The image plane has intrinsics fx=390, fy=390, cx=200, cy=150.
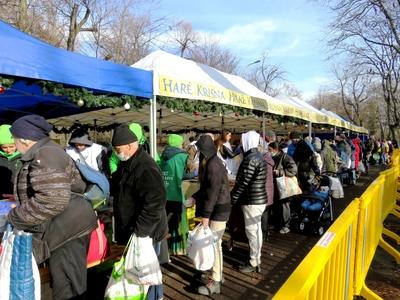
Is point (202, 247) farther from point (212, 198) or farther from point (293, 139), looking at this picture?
point (293, 139)

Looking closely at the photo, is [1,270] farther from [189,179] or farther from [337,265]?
[189,179]

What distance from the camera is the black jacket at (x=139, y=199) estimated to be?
309 cm

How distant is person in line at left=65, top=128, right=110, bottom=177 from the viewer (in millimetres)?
4895

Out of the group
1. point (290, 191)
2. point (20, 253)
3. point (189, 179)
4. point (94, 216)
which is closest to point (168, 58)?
point (189, 179)

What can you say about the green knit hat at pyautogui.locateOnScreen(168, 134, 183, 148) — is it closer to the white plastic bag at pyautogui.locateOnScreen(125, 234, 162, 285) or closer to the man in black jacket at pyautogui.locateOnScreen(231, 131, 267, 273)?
the man in black jacket at pyautogui.locateOnScreen(231, 131, 267, 273)

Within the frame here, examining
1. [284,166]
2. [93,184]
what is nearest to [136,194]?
[93,184]

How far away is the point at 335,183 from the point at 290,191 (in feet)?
7.53

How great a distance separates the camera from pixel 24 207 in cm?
262

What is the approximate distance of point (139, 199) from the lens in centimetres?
318

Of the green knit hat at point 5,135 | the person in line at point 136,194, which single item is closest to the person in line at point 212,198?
the person in line at point 136,194

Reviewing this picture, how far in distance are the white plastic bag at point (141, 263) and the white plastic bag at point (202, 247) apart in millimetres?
1146

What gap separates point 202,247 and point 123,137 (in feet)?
5.25

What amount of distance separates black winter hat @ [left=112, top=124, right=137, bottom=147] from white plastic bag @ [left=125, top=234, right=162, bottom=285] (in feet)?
2.51

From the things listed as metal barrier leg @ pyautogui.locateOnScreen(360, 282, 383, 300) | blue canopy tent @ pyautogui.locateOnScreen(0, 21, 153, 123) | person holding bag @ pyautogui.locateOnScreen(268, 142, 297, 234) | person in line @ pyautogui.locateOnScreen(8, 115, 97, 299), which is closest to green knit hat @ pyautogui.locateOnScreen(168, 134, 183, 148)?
blue canopy tent @ pyautogui.locateOnScreen(0, 21, 153, 123)
